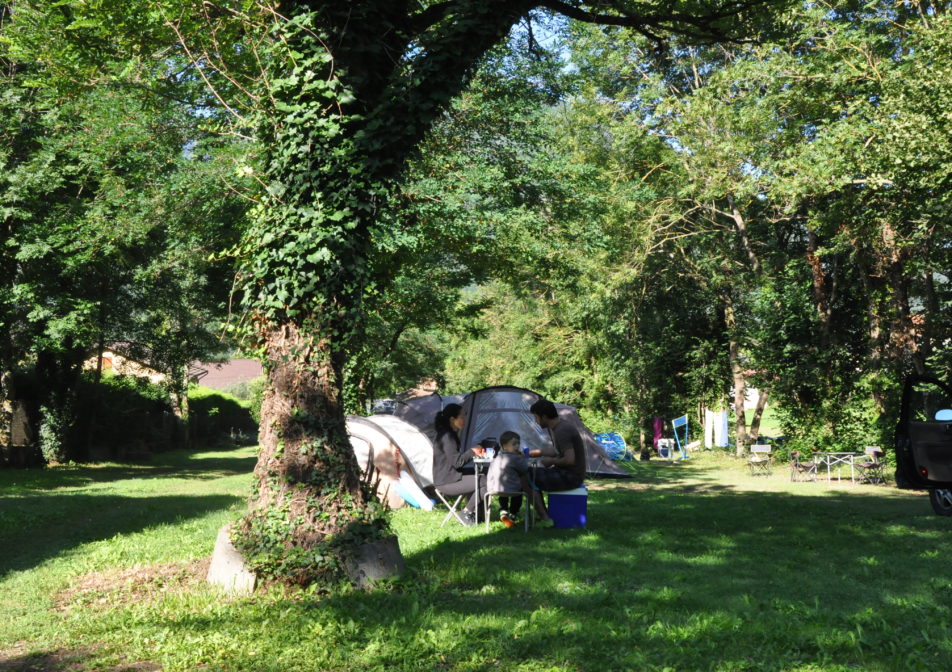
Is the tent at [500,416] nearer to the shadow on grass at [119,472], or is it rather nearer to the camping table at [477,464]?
the camping table at [477,464]

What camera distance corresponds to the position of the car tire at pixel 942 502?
420 inches

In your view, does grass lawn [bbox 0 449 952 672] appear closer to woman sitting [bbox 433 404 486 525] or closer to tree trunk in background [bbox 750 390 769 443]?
woman sitting [bbox 433 404 486 525]

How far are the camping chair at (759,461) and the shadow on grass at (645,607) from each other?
10.9 metres

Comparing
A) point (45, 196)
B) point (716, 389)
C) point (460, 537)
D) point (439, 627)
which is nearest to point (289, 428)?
point (439, 627)

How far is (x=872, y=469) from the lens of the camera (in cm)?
1670

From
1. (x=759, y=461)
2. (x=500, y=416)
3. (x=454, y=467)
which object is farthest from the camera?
(x=759, y=461)

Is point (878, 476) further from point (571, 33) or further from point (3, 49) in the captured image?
point (3, 49)

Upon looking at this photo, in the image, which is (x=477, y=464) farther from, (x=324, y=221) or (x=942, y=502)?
(x=942, y=502)

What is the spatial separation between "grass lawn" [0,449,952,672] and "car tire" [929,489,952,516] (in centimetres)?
55

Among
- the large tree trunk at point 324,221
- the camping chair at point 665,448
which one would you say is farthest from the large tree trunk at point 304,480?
the camping chair at point 665,448

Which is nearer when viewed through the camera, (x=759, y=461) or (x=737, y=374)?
(x=759, y=461)

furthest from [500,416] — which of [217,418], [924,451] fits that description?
[217,418]

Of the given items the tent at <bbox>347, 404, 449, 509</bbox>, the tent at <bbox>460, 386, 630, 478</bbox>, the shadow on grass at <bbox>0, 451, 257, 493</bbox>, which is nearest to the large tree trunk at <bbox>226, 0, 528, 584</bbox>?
the tent at <bbox>347, 404, 449, 509</bbox>

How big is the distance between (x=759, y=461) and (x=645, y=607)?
15.5 metres
